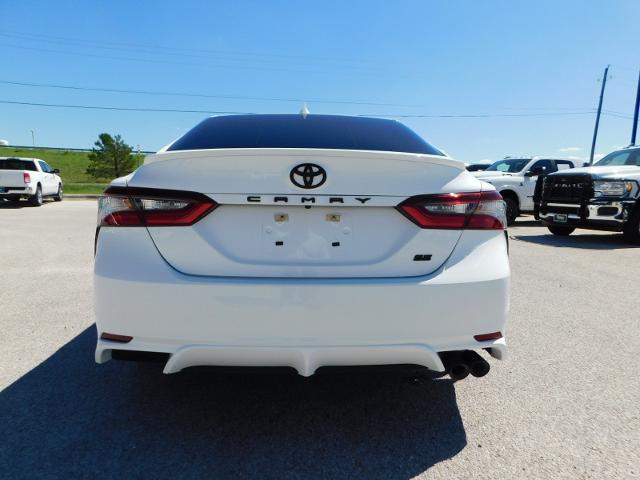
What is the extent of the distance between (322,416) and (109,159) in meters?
62.2

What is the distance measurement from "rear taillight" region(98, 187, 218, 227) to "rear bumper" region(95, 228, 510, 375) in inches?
2.3

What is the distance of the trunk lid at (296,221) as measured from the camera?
1933mm

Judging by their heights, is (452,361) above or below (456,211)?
below

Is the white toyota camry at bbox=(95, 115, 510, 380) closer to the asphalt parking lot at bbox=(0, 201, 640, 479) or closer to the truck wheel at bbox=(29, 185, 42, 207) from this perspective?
the asphalt parking lot at bbox=(0, 201, 640, 479)

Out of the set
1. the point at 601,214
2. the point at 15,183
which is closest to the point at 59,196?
the point at 15,183

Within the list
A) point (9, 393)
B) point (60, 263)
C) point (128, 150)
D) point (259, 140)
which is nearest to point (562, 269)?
point (259, 140)

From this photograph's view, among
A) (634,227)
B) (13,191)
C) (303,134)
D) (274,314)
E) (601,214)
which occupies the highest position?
(303,134)

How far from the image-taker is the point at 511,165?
572 inches

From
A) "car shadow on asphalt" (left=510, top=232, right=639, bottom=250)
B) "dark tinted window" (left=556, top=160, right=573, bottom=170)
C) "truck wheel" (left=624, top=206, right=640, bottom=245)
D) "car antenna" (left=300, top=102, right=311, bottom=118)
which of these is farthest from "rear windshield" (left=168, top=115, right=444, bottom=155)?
"dark tinted window" (left=556, top=160, right=573, bottom=170)

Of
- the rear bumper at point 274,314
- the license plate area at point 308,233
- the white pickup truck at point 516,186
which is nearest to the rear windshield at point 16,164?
the white pickup truck at point 516,186

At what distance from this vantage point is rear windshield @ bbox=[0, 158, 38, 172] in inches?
688

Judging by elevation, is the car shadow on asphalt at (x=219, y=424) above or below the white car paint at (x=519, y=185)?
below

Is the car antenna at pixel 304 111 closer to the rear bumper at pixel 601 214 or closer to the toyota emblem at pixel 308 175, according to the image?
the toyota emblem at pixel 308 175

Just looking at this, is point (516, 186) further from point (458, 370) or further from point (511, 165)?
point (458, 370)
